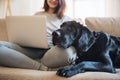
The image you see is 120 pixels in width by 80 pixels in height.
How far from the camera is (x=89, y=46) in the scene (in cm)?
169

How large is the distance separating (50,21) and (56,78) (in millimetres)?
905

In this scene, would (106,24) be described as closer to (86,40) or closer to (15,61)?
(86,40)

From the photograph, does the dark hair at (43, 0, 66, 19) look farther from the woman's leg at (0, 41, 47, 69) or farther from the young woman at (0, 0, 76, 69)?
the woman's leg at (0, 41, 47, 69)

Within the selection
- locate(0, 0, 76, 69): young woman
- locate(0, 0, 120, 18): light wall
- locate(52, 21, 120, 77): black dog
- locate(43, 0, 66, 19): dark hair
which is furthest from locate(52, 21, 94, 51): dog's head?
locate(0, 0, 120, 18): light wall

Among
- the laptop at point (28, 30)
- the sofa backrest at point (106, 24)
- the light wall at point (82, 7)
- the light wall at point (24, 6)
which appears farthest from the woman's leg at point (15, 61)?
the light wall at point (24, 6)

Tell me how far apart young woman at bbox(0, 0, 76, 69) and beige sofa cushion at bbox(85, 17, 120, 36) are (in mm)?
292

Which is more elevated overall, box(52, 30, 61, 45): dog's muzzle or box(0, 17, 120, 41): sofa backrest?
box(52, 30, 61, 45): dog's muzzle

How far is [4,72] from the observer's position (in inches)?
62.2

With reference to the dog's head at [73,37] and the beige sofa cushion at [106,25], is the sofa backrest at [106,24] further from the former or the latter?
the dog's head at [73,37]

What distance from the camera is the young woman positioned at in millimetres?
1685

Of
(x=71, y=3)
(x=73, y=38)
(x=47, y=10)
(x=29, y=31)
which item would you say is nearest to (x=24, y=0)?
(x=71, y=3)

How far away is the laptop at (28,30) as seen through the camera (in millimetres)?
1741

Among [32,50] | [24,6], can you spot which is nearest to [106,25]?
[32,50]

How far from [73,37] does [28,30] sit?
0.40m
